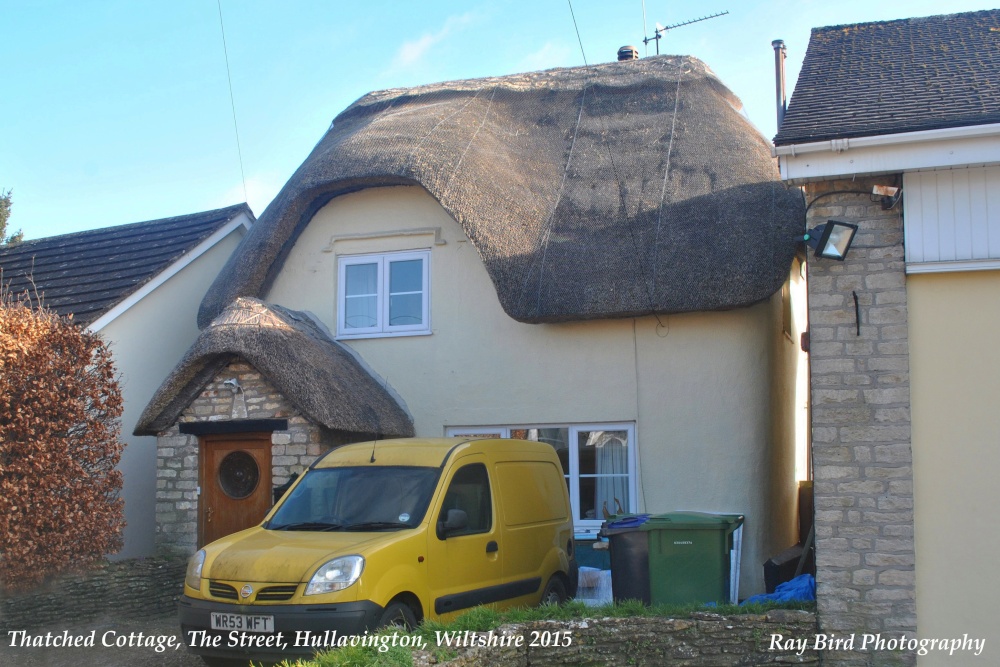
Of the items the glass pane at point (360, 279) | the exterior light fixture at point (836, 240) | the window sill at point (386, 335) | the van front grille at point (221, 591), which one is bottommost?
the van front grille at point (221, 591)

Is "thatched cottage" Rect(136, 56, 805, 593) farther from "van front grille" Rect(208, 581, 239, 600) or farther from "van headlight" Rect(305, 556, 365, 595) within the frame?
"van headlight" Rect(305, 556, 365, 595)

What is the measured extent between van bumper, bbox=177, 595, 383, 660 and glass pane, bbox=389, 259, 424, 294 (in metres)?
6.39

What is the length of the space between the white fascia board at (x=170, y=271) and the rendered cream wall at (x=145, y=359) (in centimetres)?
10

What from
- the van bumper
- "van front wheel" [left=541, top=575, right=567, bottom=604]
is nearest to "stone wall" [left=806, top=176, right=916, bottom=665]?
"van front wheel" [left=541, top=575, right=567, bottom=604]

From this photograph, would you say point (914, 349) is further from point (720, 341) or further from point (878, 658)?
point (720, 341)

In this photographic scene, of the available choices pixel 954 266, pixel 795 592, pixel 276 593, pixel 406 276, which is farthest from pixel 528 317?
pixel 276 593

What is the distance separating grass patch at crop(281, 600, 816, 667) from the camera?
5395mm

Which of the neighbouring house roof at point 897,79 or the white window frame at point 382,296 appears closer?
the neighbouring house roof at point 897,79

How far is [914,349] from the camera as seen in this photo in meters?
7.18

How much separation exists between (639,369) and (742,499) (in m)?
1.88


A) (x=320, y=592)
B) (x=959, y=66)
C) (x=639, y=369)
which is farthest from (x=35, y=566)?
(x=959, y=66)

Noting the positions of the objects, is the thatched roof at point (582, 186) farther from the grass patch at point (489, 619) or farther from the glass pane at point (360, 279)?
the grass patch at point (489, 619)

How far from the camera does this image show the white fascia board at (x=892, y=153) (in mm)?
6887

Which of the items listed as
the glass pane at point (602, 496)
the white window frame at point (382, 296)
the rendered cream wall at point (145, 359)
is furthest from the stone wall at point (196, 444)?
the glass pane at point (602, 496)
